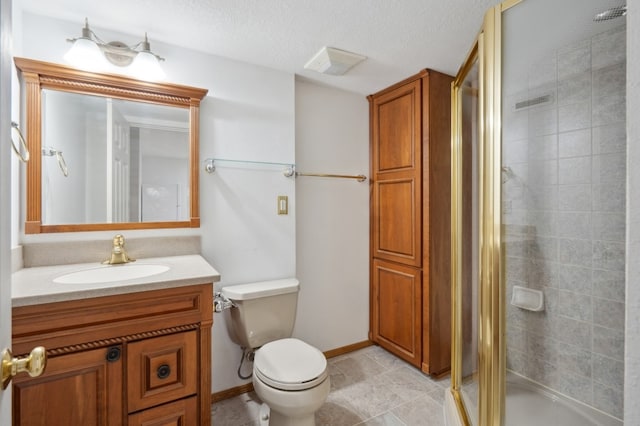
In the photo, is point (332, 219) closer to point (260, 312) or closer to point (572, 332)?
point (260, 312)

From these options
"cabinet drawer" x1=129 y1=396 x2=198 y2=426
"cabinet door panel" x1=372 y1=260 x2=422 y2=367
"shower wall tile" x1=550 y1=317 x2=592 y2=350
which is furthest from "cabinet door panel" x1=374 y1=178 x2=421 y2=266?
"cabinet drawer" x1=129 y1=396 x2=198 y2=426

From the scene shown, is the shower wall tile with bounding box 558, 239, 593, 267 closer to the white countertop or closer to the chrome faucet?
the white countertop

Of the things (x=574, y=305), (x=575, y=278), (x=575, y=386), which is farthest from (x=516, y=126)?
(x=575, y=386)

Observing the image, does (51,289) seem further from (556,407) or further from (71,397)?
(556,407)

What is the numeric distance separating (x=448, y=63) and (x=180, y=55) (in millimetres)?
1691

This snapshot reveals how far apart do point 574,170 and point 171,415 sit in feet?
5.97

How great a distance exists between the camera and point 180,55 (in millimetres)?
1793

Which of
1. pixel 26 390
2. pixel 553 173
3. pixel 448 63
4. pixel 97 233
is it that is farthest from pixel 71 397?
pixel 448 63

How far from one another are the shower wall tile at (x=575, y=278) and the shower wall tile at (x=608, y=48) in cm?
77

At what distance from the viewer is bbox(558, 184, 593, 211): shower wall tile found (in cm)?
106

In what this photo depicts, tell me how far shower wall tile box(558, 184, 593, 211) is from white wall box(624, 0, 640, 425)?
2.70 ft

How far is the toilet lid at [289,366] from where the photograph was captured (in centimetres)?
140

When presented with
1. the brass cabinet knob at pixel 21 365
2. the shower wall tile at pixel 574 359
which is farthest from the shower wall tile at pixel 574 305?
the brass cabinet knob at pixel 21 365

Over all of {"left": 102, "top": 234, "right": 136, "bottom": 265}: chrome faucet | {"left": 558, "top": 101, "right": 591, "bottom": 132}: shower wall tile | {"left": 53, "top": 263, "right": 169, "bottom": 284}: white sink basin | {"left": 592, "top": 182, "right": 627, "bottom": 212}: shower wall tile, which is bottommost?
{"left": 53, "top": 263, "right": 169, "bottom": 284}: white sink basin
